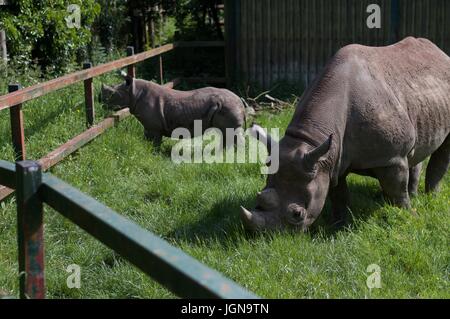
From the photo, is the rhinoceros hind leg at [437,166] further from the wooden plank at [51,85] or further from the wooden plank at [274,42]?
the wooden plank at [274,42]

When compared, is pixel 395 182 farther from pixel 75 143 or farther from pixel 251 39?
pixel 251 39

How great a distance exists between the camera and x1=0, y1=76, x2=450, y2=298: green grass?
17.7 ft

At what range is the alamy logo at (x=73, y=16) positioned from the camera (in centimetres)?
1200

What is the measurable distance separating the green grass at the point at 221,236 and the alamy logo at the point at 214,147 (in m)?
0.28

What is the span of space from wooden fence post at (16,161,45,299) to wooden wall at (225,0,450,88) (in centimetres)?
1080

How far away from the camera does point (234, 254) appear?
5898mm

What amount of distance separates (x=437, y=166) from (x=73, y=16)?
6623 millimetres

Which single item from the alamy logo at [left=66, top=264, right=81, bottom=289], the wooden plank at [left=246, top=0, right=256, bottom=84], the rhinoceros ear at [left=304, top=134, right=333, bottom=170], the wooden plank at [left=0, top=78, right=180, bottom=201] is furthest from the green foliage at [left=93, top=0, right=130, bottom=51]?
the rhinoceros ear at [left=304, top=134, right=333, bottom=170]

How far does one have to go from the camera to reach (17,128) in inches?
287

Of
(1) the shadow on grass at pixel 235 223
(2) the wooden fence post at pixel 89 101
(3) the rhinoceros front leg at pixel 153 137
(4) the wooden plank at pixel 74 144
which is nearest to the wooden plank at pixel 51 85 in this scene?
(2) the wooden fence post at pixel 89 101
